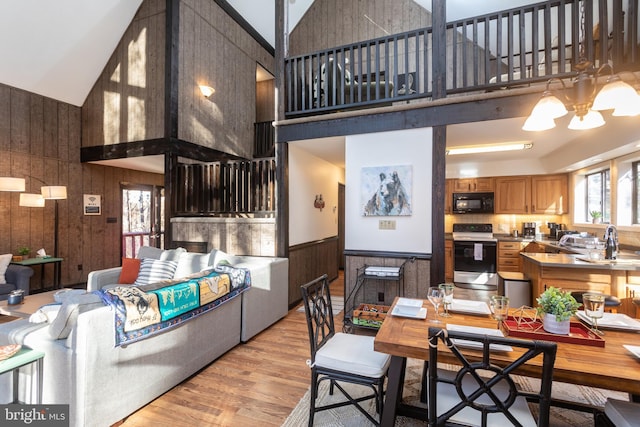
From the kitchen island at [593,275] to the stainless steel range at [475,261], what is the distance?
7.43 feet

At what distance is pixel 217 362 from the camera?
278 cm

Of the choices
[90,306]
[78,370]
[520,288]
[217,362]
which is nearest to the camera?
[78,370]

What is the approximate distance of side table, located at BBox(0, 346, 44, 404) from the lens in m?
1.62

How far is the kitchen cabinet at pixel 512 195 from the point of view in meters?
5.66

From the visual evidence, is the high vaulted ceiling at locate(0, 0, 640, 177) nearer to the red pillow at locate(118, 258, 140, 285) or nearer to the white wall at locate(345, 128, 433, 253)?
the white wall at locate(345, 128, 433, 253)

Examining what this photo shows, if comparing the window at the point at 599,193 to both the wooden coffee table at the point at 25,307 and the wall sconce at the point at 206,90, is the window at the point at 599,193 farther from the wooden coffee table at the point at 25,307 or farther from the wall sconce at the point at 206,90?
the wooden coffee table at the point at 25,307

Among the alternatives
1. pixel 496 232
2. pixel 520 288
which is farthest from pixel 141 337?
pixel 496 232

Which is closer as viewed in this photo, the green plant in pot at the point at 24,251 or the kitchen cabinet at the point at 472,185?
the green plant in pot at the point at 24,251

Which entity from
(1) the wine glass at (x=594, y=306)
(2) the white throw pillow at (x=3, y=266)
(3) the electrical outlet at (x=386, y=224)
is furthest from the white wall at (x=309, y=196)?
(2) the white throw pillow at (x=3, y=266)

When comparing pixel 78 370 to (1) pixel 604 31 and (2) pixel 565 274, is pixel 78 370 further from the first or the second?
(1) pixel 604 31

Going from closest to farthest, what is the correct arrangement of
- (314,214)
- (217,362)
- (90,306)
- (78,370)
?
(78,370), (90,306), (217,362), (314,214)

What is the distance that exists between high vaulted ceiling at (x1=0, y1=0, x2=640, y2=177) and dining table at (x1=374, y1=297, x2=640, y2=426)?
2.41 metres

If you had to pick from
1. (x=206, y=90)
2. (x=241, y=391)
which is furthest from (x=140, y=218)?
(x=241, y=391)

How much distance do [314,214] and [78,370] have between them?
381cm
